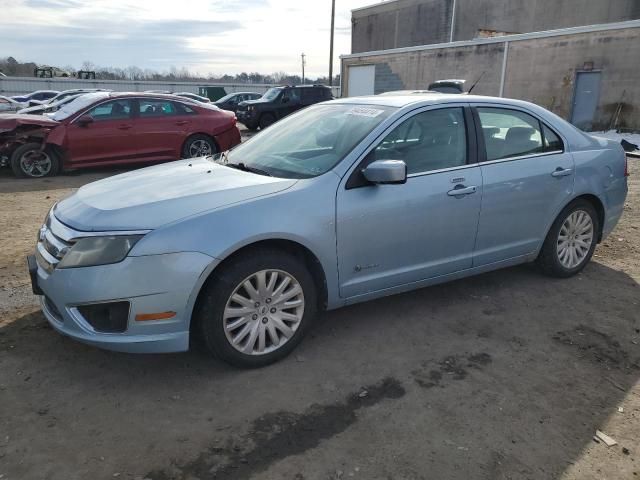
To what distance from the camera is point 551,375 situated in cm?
317

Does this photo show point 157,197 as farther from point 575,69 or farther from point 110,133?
point 575,69

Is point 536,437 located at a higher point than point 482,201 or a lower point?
lower

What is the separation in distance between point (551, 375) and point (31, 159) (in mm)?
9183

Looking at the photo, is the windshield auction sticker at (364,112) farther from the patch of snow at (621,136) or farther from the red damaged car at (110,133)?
the patch of snow at (621,136)

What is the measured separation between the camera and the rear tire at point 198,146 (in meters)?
10.2

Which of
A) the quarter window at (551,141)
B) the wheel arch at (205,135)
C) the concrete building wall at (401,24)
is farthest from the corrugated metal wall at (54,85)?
the quarter window at (551,141)

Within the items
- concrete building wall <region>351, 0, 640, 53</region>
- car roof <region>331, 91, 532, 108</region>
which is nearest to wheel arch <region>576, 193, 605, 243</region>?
car roof <region>331, 91, 532, 108</region>

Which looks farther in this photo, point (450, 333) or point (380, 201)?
point (450, 333)

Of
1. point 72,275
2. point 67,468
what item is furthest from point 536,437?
point 72,275

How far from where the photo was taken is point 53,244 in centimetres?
303

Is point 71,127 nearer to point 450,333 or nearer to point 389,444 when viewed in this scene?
point 450,333

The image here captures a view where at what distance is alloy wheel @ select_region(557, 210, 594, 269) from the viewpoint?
454cm

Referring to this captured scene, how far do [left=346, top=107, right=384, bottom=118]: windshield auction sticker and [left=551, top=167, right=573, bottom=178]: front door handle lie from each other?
64.2 inches

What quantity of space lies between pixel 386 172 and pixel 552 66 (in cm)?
1921
